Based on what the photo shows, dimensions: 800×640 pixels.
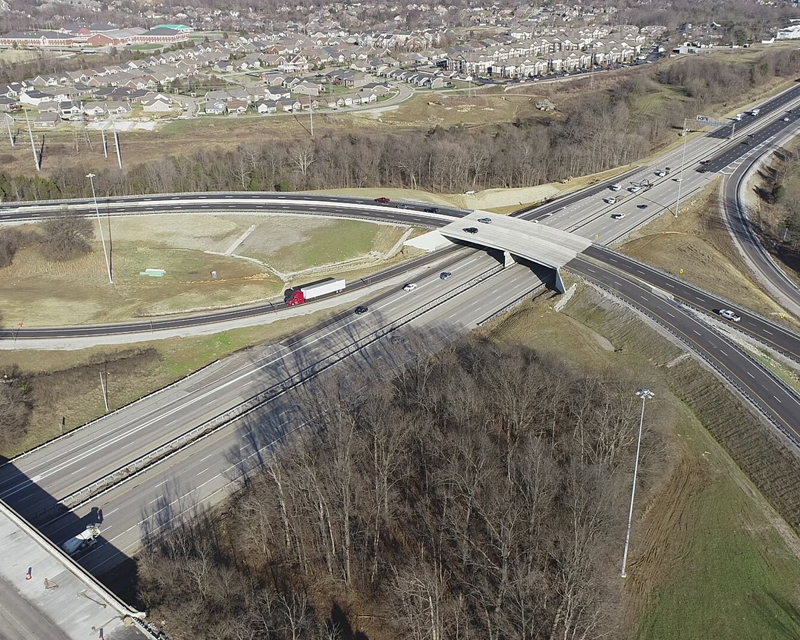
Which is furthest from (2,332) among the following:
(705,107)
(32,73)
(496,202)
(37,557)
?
(32,73)

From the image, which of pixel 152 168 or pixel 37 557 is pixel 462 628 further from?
pixel 152 168

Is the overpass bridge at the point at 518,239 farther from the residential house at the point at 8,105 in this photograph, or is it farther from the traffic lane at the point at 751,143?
the residential house at the point at 8,105

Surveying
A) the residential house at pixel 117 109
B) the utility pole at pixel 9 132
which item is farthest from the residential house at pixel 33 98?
the residential house at pixel 117 109

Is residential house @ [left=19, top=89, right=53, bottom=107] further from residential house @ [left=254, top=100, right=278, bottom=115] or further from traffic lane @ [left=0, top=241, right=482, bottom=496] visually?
traffic lane @ [left=0, top=241, right=482, bottom=496]

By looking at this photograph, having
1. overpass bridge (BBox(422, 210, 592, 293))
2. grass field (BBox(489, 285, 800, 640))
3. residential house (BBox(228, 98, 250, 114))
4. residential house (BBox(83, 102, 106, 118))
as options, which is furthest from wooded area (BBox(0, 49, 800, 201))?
grass field (BBox(489, 285, 800, 640))

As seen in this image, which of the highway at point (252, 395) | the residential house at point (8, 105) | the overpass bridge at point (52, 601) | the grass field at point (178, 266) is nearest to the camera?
the overpass bridge at point (52, 601)

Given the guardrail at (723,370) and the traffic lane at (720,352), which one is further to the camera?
the traffic lane at (720,352)
